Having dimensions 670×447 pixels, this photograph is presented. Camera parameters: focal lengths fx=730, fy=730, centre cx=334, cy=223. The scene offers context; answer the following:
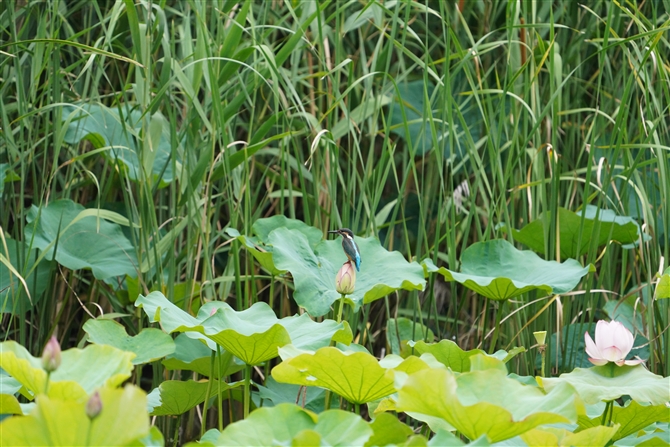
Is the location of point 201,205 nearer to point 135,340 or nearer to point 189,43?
point 189,43

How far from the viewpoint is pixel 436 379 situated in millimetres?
839

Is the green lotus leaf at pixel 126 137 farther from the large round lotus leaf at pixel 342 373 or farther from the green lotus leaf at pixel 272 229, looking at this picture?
the large round lotus leaf at pixel 342 373

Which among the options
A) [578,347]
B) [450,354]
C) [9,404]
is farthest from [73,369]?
[578,347]

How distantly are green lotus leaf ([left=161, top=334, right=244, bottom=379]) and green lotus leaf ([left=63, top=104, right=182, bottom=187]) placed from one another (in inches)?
13.9

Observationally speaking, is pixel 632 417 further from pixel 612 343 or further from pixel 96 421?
pixel 96 421

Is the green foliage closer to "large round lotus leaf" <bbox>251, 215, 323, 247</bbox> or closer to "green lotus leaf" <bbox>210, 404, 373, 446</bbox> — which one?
"green lotus leaf" <bbox>210, 404, 373, 446</bbox>

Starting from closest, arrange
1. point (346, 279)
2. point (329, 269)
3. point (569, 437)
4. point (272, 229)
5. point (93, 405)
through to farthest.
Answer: point (93, 405) < point (569, 437) < point (346, 279) < point (329, 269) < point (272, 229)

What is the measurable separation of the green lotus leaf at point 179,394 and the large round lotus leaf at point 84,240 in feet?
1.35

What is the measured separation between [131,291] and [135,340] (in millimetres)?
503

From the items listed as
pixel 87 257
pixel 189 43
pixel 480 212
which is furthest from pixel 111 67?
pixel 480 212

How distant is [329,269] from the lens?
153cm

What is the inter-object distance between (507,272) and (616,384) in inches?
19.6

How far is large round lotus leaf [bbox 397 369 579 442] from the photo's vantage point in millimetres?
823

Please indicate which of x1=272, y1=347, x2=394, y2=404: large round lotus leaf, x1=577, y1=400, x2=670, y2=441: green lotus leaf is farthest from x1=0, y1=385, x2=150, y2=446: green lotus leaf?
x1=577, y1=400, x2=670, y2=441: green lotus leaf
